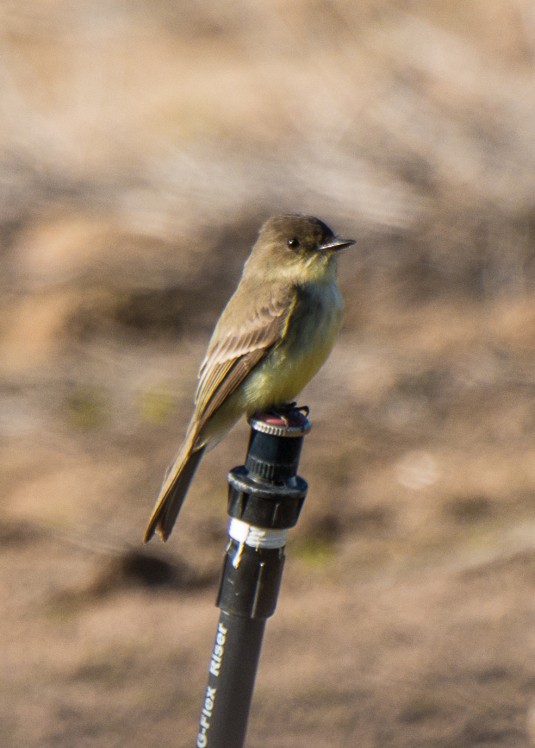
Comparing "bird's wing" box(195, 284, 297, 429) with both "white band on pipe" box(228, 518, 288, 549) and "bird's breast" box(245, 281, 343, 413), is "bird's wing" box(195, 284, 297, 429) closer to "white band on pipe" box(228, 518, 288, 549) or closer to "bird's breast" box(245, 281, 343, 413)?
"bird's breast" box(245, 281, 343, 413)

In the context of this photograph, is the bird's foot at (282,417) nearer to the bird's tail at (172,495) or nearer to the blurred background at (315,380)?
the bird's tail at (172,495)

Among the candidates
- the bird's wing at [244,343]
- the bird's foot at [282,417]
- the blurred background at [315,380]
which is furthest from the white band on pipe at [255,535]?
the blurred background at [315,380]

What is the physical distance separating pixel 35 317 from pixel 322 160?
192 centimetres

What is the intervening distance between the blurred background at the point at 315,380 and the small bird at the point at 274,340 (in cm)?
143

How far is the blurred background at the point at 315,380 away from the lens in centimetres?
564

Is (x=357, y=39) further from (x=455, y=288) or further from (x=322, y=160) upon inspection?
(x=455, y=288)

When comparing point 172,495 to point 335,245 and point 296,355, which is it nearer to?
point 296,355


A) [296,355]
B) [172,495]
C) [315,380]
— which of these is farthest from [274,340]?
[315,380]

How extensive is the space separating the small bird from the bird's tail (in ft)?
0.29

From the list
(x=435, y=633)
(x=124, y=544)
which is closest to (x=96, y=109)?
(x=124, y=544)

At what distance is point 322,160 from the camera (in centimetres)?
809

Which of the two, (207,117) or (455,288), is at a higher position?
(207,117)

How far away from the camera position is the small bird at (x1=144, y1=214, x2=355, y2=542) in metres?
4.55

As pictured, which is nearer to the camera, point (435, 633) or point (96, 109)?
point (435, 633)
